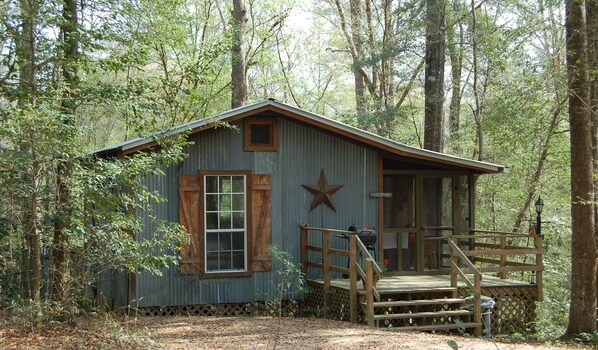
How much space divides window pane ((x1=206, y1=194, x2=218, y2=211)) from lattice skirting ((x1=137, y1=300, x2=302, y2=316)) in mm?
1648

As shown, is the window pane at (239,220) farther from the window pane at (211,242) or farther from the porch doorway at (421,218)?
the porch doorway at (421,218)

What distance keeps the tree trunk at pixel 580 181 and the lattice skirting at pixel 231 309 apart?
4702 mm

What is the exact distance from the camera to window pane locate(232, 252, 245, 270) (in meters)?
11.4

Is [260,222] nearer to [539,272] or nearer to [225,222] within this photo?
[225,222]

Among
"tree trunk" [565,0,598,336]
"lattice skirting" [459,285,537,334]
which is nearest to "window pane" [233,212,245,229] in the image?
"lattice skirting" [459,285,537,334]

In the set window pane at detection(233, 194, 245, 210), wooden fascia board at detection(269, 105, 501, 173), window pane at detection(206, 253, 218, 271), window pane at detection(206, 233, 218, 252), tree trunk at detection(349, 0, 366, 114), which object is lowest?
window pane at detection(206, 253, 218, 271)

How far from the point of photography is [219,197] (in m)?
11.3

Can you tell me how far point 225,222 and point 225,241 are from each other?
327 millimetres

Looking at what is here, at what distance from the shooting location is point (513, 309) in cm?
1150

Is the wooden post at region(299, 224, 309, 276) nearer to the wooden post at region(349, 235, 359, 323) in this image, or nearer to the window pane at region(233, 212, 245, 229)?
the window pane at region(233, 212, 245, 229)

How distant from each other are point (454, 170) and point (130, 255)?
737 cm

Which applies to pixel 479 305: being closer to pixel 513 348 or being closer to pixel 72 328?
pixel 513 348

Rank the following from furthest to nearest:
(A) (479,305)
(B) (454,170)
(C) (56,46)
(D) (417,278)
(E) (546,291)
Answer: (E) (546,291) → (B) (454,170) → (D) (417,278) → (A) (479,305) → (C) (56,46)

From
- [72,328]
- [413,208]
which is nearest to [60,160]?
[72,328]
